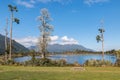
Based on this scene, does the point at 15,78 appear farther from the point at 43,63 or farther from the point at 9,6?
the point at 9,6

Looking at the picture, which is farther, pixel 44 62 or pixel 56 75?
pixel 44 62

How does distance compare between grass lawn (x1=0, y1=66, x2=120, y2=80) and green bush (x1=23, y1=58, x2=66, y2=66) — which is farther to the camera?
green bush (x1=23, y1=58, x2=66, y2=66)

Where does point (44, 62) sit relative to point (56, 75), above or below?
above

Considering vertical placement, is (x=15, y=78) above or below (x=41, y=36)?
below

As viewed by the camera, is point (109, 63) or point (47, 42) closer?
point (109, 63)

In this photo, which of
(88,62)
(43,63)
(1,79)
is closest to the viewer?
(1,79)

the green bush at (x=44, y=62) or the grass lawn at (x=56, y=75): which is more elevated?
the green bush at (x=44, y=62)

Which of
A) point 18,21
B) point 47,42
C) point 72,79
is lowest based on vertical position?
point 72,79

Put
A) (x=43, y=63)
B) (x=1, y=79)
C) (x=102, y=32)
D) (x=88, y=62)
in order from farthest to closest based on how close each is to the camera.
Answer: (x=102, y=32)
(x=88, y=62)
(x=43, y=63)
(x=1, y=79)

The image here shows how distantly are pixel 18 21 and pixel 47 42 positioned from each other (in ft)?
23.5

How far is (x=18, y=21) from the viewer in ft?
186

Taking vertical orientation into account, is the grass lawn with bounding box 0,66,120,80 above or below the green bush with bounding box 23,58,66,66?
below

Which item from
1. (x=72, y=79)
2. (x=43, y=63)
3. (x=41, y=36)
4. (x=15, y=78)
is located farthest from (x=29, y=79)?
(x=41, y=36)

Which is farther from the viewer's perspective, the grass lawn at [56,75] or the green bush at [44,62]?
the green bush at [44,62]
